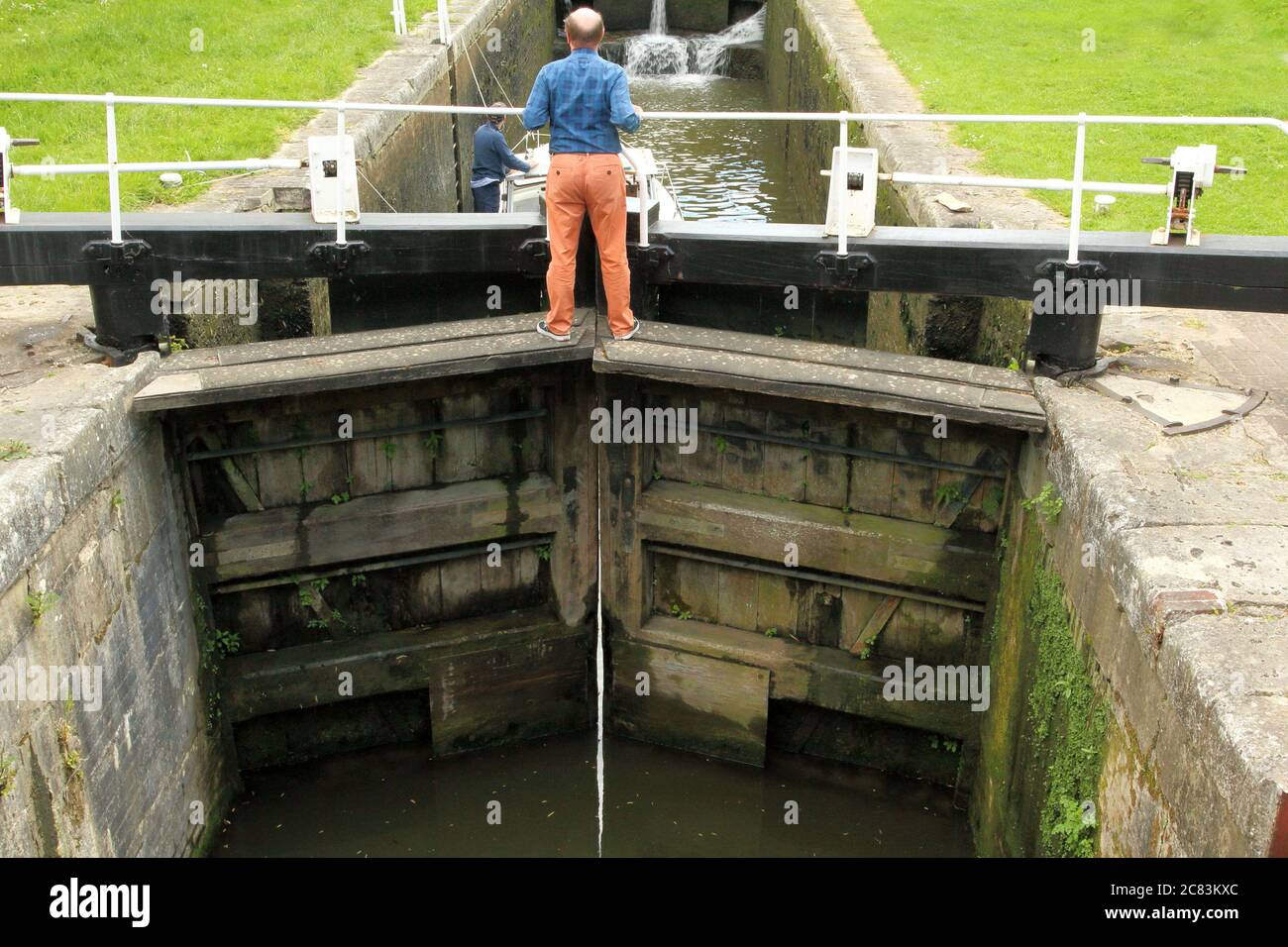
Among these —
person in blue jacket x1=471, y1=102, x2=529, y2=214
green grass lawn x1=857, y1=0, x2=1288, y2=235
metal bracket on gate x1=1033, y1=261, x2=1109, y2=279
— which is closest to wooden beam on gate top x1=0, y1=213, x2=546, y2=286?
metal bracket on gate x1=1033, y1=261, x2=1109, y2=279

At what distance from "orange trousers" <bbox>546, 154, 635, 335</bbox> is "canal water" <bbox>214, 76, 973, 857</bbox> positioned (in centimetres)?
264

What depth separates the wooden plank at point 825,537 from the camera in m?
6.73

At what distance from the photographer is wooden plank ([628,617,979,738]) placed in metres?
7.06

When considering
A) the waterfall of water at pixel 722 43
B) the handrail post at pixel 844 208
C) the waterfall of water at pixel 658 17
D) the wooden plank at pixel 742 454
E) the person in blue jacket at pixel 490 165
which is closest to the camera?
the handrail post at pixel 844 208

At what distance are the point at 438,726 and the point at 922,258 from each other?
3719 millimetres

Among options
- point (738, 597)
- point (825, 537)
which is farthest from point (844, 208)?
point (738, 597)

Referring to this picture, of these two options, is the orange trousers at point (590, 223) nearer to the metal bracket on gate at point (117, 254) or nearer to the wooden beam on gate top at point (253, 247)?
the wooden beam on gate top at point (253, 247)

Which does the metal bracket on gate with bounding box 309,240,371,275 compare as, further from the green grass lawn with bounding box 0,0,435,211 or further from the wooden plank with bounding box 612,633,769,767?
the wooden plank with bounding box 612,633,769,767

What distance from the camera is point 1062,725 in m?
5.52

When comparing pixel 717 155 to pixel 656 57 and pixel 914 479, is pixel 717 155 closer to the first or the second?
pixel 656 57

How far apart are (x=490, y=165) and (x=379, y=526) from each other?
170 inches

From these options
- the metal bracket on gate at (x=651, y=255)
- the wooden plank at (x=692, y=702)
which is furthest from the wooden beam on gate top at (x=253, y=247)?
the wooden plank at (x=692, y=702)

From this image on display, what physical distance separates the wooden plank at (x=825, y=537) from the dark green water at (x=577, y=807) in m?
1.30

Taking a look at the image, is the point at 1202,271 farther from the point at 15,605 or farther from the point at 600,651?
the point at 15,605
